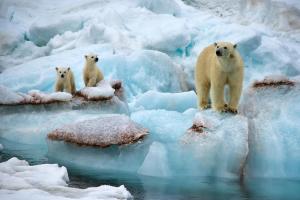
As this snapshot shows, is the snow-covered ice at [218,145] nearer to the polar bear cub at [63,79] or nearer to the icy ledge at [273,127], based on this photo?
the icy ledge at [273,127]

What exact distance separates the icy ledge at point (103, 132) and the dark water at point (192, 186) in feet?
1.33

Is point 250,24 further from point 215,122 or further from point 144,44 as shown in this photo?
point 215,122

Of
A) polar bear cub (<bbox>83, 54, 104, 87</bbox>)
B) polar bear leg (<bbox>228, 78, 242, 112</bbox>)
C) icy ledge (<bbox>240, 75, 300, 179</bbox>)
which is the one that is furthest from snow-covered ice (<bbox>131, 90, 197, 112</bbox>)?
polar bear leg (<bbox>228, 78, 242, 112</bbox>)

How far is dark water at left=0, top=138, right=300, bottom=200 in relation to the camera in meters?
4.37

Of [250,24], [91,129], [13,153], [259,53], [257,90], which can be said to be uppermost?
[250,24]

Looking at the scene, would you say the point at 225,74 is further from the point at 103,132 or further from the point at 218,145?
the point at 103,132

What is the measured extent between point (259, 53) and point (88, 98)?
4656 millimetres

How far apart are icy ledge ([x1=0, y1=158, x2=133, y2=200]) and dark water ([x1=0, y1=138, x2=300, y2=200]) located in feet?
0.64

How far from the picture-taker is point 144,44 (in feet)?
35.9

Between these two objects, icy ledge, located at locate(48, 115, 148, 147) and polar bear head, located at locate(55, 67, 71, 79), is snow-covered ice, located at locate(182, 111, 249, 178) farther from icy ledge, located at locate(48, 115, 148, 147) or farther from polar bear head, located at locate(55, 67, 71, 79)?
polar bear head, located at locate(55, 67, 71, 79)

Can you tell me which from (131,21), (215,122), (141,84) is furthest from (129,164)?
(131,21)

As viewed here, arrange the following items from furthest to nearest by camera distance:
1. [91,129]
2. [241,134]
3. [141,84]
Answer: [141,84] < [91,129] < [241,134]

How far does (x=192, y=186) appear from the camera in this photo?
15.8ft

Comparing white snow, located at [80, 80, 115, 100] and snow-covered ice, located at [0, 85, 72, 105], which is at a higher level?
white snow, located at [80, 80, 115, 100]
